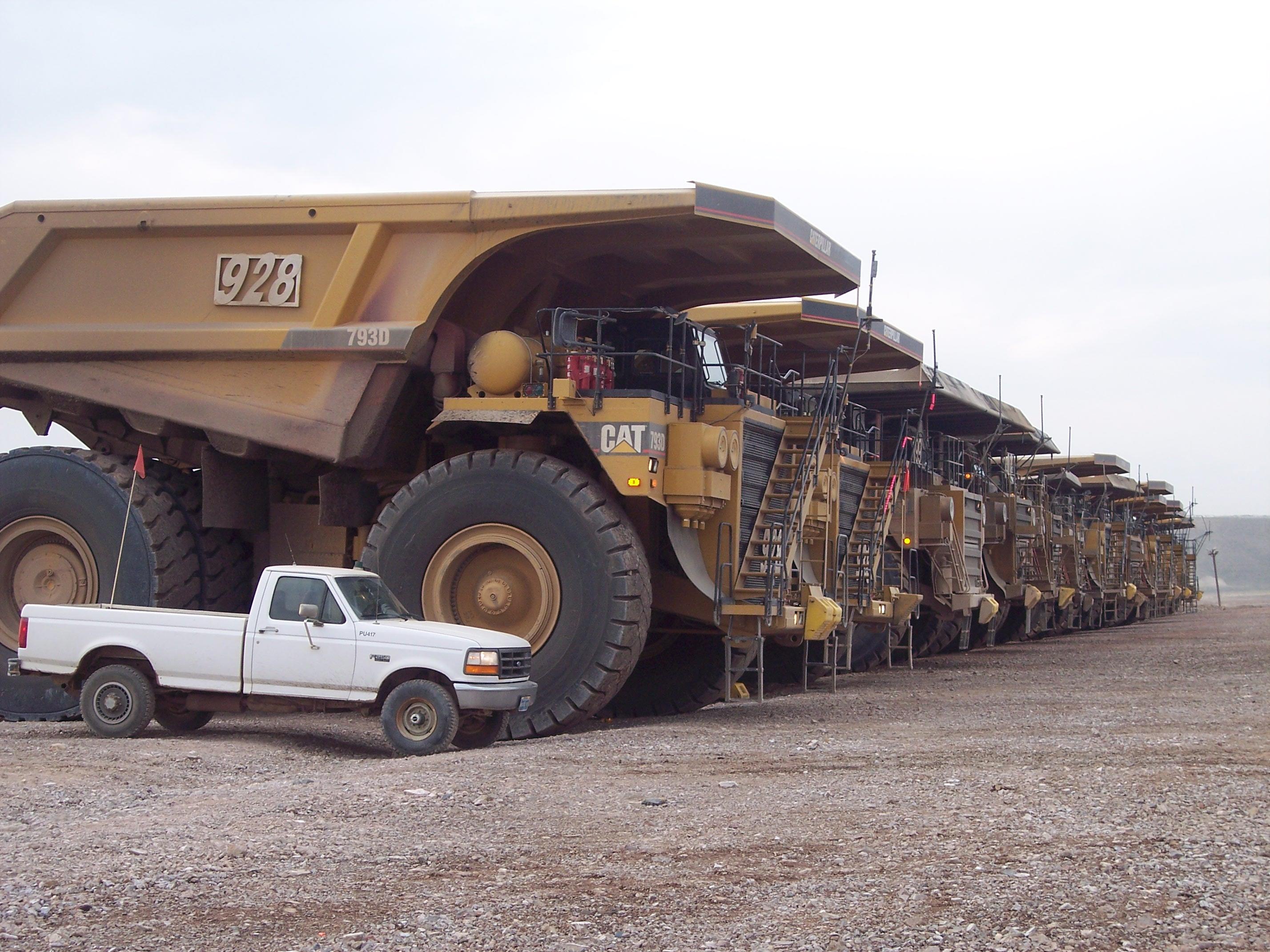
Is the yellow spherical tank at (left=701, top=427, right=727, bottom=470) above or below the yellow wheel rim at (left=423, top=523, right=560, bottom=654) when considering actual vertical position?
above

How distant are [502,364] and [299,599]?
2.74 meters

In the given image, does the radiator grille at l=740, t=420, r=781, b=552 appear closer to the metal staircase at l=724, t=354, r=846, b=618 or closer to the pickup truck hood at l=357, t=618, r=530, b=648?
the metal staircase at l=724, t=354, r=846, b=618

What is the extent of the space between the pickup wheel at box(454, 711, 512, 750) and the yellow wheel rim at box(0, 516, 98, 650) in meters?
4.74

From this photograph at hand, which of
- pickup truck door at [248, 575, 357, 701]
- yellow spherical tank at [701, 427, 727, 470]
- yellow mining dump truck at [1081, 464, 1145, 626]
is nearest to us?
pickup truck door at [248, 575, 357, 701]

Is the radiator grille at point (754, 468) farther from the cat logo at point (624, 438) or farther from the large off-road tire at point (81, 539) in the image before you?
the large off-road tire at point (81, 539)

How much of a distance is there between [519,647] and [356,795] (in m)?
2.78

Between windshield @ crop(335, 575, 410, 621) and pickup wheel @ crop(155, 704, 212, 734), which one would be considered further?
pickup wheel @ crop(155, 704, 212, 734)

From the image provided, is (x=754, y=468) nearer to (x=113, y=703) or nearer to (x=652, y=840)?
→ (x=113, y=703)

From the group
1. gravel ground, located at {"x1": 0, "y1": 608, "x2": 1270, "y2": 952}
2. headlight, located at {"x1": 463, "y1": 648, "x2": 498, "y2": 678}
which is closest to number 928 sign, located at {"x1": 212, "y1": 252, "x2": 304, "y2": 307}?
gravel ground, located at {"x1": 0, "y1": 608, "x2": 1270, "y2": 952}

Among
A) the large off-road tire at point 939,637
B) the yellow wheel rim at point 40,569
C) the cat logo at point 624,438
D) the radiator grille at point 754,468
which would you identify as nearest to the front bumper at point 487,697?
the cat logo at point 624,438

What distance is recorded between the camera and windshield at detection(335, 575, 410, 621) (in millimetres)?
10539

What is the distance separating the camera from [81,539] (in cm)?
1338

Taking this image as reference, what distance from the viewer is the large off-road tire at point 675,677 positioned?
44.7 ft

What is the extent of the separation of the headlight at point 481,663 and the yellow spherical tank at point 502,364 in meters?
2.82
